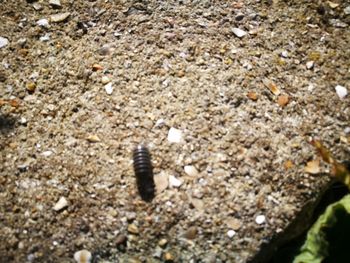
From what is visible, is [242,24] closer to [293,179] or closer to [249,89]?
[249,89]

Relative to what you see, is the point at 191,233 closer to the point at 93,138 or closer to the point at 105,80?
the point at 93,138

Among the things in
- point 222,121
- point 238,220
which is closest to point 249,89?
point 222,121

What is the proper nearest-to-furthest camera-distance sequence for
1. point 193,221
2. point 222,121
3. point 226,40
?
point 193,221 < point 222,121 < point 226,40

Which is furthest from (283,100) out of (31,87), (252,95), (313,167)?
(31,87)

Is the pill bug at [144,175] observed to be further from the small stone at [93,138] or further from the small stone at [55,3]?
the small stone at [55,3]

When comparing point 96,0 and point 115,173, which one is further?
point 96,0
